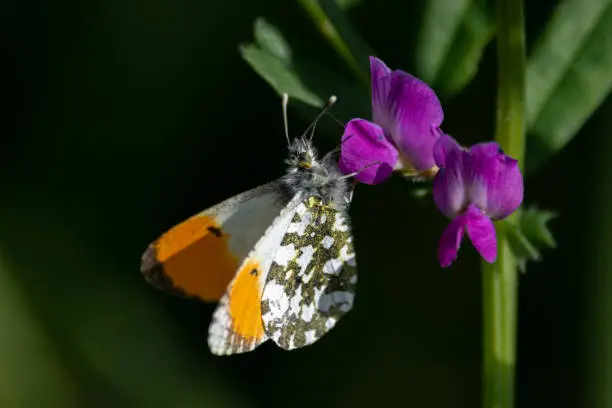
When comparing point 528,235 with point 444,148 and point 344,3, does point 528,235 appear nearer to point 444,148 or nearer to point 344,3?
point 444,148

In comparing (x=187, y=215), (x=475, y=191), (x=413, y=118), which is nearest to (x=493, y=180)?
(x=475, y=191)

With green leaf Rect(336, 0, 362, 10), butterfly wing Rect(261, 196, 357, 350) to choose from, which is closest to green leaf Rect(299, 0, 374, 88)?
green leaf Rect(336, 0, 362, 10)

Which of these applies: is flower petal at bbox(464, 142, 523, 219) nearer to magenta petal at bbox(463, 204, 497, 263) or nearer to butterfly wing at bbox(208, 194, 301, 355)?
magenta petal at bbox(463, 204, 497, 263)

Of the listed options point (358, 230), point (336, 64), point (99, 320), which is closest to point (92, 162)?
point (99, 320)

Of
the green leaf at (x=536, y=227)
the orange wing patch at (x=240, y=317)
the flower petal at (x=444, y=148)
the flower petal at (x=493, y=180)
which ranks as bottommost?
the orange wing patch at (x=240, y=317)

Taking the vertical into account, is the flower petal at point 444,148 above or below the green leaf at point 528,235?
above

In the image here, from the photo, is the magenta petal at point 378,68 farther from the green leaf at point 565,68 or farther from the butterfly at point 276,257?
the green leaf at point 565,68

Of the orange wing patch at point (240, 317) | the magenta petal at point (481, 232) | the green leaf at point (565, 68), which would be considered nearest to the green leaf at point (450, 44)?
the green leaf at point (565, 68)

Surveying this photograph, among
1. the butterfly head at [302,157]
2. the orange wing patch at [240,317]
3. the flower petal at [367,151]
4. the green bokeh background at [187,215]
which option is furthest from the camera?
the green bokeh background at [187,215]
